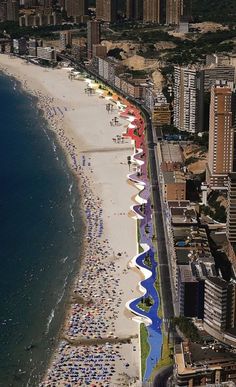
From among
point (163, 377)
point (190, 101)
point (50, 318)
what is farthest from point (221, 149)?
point (163, 377)

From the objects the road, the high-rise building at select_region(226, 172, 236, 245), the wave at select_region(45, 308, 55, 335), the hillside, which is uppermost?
the hillside

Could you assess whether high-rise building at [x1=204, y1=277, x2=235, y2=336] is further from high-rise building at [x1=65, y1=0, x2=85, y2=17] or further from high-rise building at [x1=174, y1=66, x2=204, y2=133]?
high-rise building at [x1=65, y1=0, x2=85, y2=17]

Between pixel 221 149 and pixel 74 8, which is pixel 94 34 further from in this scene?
pixel 221 149

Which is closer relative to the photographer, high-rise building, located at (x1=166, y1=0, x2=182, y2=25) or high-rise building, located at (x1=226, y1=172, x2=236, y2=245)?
high-rise building, located at (x1=226, y1=172, x2=236, y2=245)

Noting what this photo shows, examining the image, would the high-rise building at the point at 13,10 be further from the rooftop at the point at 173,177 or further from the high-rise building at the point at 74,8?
the rooftop at the point at 173,177

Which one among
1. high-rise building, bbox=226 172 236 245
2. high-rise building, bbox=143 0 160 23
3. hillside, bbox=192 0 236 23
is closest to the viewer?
high-rise building, bbox=226 172 236 245

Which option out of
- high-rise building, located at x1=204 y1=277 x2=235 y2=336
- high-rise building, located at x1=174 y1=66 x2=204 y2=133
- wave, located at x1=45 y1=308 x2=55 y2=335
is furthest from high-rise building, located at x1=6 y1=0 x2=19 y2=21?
high-rise building, located at x1=204 y1=277 x2=235 y2=336

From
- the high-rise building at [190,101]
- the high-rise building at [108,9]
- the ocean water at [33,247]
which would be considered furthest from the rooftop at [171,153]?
the high-rise building at [108,9]
